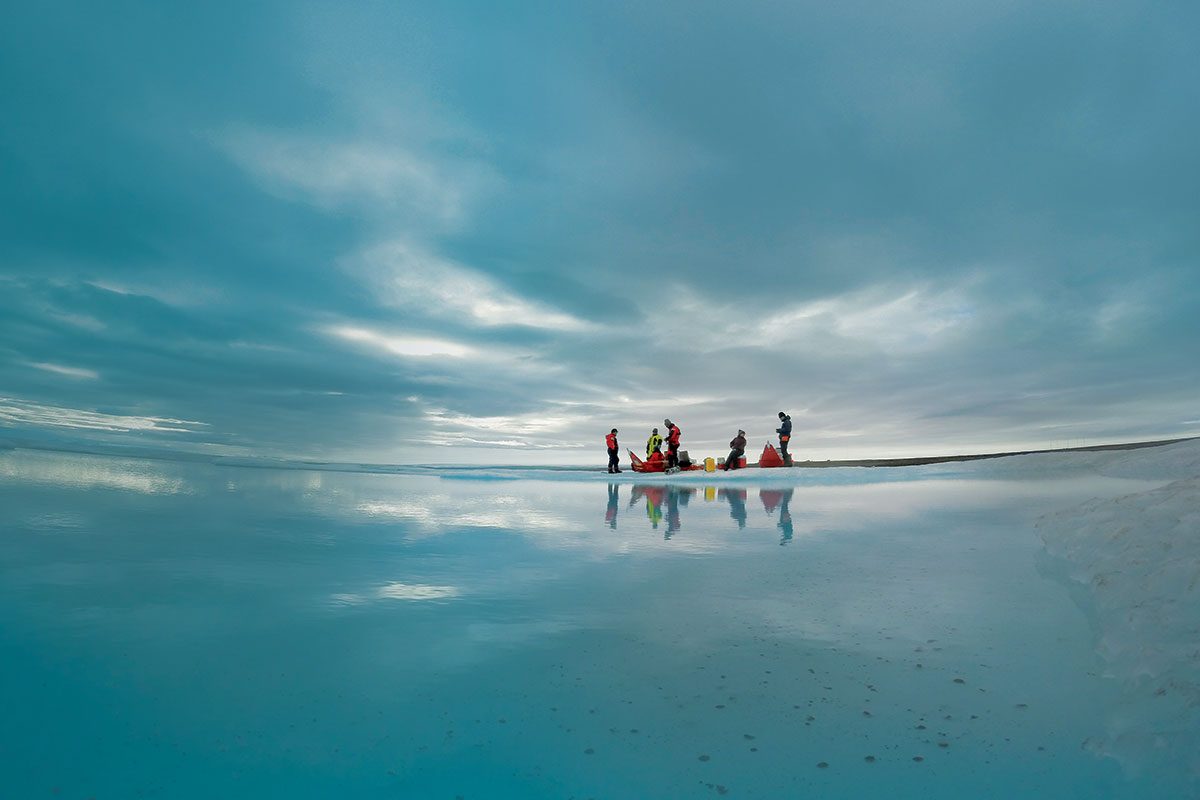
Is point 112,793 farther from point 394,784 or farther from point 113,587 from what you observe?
point 113,587

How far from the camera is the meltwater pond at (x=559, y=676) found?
236 centimetres

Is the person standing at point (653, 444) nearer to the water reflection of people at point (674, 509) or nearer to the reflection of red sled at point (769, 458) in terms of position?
the reflection of red sled at point (769, 458)

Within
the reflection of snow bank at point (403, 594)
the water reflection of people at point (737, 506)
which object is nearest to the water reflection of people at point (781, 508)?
the water reflection of people at point (737, 506)

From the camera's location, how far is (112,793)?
2.25m

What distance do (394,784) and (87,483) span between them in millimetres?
18697

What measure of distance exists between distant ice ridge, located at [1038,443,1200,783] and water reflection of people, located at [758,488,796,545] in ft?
10.1

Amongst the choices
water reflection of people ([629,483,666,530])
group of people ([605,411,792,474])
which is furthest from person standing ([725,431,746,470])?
water reflection of people ([629,483,666,530])

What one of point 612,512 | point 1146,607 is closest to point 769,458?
point 612,512

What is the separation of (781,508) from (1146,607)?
8.48 m

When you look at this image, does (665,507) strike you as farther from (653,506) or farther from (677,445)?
(677,445)

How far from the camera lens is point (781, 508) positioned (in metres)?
12.2

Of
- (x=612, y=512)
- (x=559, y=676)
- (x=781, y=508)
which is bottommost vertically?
(x=559, y=676)

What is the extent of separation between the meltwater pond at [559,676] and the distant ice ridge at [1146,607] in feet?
0.15

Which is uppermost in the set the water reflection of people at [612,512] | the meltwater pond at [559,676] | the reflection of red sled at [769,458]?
the reflection of red sled at [769,458]
